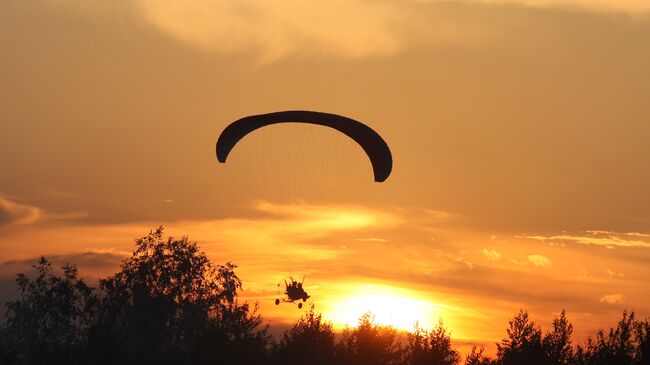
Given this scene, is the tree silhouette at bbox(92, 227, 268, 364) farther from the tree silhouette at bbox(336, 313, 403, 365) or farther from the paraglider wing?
the paraglider wing

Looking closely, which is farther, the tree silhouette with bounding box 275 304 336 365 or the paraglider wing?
the tree silhouette with bounding box 275 304 336 365

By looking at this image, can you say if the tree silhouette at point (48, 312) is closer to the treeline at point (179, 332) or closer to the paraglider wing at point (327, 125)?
the treeline at point (179, 332)

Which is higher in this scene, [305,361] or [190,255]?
[190,255]

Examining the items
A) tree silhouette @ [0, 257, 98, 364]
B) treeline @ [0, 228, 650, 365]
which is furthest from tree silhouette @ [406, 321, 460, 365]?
tree silhouette @ [0, 257, 98, 364]

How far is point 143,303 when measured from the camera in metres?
75.8

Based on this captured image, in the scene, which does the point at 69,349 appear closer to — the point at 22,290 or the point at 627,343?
the point at 22,290

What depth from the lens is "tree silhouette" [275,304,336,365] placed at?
6009 centimetres

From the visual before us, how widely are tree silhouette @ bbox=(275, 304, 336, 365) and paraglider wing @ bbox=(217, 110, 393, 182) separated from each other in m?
26.3

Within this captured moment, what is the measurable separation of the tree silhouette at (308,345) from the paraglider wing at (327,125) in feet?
86.4

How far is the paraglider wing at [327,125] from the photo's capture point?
114 feet

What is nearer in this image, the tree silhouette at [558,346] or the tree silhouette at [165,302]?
the tree silhouette at [558,346]

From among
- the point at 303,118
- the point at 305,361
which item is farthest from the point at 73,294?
the point at 303,118

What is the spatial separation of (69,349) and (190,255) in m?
19.9

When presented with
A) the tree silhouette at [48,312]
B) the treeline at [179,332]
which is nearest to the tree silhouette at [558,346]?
the treeline at [179,332]
